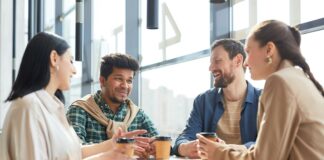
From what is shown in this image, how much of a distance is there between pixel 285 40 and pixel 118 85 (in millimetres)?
1287

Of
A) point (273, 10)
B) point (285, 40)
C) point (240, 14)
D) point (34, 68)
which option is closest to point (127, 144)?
point (34, 68)

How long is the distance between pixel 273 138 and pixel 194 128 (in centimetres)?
104

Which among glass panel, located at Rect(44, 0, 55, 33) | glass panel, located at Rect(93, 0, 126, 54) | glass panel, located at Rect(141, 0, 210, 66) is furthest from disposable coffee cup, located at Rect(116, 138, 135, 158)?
glass panel, located at Rect(44, 0, 55, 33)

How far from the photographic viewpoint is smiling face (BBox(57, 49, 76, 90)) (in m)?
1.86

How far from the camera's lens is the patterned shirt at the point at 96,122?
2549mm

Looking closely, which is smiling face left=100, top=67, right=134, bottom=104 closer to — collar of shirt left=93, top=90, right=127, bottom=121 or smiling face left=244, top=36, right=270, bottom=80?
collar of shirt left=93, top=90, right=127, bottom=121

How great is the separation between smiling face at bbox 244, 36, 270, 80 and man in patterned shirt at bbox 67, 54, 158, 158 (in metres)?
1.09

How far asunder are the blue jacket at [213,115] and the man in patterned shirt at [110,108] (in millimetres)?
342

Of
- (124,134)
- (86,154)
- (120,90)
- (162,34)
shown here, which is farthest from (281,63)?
(162,34)

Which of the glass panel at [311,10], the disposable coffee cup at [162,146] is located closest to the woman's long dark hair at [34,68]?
the disposable coffee cup at [162,146]

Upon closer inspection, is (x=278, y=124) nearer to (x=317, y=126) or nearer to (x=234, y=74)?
(x=317, y=126)

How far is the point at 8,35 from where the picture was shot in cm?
627

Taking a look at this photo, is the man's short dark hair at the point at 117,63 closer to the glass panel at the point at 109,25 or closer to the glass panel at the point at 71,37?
the glass panel at the point at 109,25

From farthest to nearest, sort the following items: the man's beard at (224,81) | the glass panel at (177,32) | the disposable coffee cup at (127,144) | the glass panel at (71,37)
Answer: the glass panel at (71,37), the glass panel at (177,32), the man's beard at (224,81), the disposable coffee cup at (127,144)
